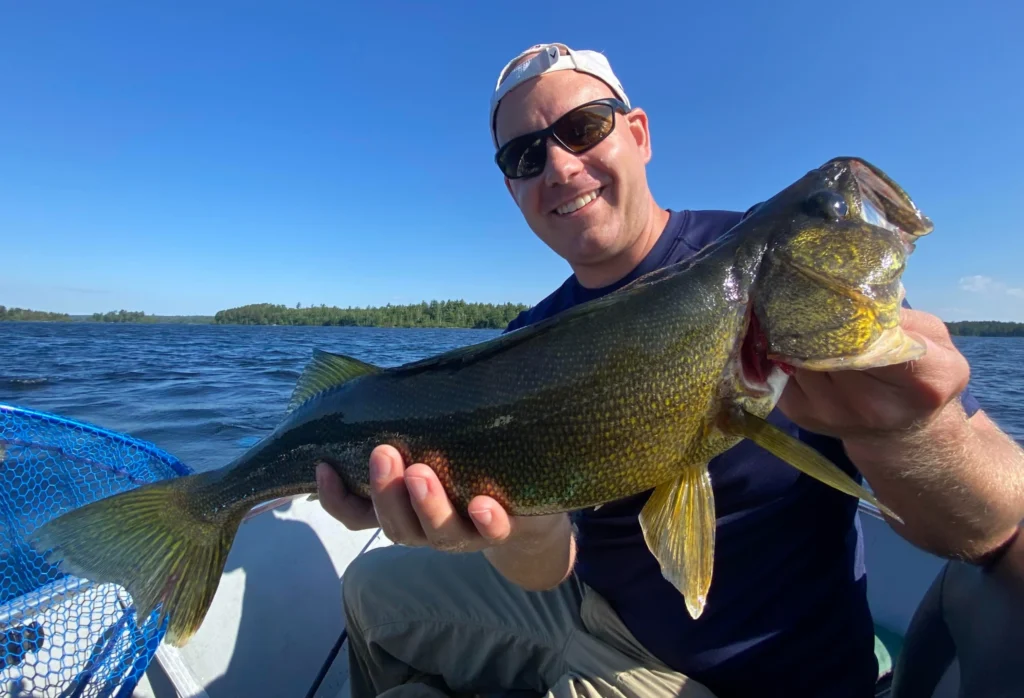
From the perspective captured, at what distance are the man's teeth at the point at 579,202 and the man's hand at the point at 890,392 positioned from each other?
6.11 feet

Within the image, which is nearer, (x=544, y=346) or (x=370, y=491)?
(x=544, y=346)

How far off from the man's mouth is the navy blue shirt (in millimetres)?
1696

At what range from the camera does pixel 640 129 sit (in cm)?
395

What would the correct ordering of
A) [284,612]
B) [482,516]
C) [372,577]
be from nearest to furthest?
[482,516]
[372,577]
[284,612]

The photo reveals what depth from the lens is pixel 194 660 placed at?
374cm

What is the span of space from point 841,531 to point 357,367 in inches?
94.4

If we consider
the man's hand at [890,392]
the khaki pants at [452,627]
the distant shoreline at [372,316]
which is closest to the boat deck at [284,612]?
the khaki pants at [452,627]

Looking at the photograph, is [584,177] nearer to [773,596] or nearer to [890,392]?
[890,392]

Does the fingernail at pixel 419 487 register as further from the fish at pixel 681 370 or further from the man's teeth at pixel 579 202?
the man's teeth at pixel 579 202

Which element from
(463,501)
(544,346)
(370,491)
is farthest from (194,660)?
(544,346)

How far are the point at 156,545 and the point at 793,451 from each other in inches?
109

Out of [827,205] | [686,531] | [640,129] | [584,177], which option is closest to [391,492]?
[686,531]

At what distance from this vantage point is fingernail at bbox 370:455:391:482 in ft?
7.43

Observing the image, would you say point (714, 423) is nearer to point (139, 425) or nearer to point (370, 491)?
point (370, 491)
